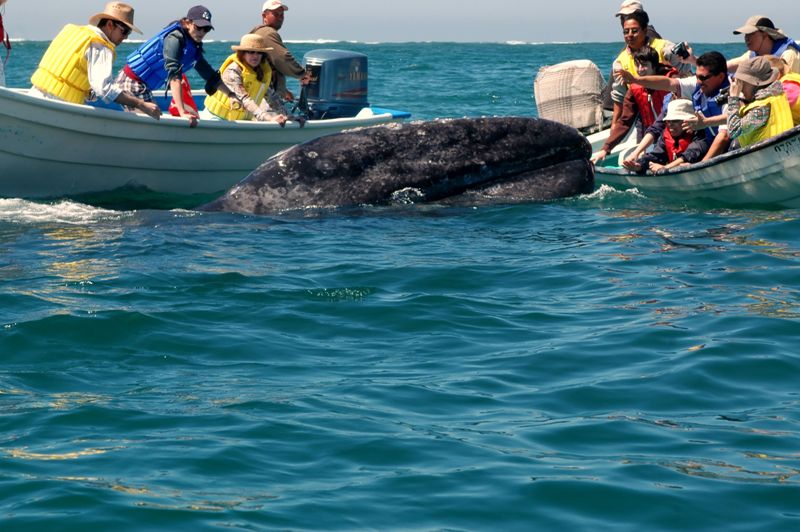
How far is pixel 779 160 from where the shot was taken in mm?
12133

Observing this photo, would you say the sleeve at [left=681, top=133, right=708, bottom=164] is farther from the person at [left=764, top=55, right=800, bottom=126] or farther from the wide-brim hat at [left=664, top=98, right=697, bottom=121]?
the person at [left=764, top=55, right=800, bottom=126]

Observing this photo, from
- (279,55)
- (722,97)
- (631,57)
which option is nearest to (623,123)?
(631,57)

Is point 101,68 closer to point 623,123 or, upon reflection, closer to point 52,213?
point 52,213

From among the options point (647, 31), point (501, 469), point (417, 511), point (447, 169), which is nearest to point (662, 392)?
point (501, 469)

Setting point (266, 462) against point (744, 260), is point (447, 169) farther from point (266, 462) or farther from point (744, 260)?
point (266, 462)

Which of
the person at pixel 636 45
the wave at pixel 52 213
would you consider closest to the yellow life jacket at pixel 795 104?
the person at pixel 636 45

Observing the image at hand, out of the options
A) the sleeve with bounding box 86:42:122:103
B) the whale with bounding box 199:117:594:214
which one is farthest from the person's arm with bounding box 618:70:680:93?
the sleeve with bounding box 86:42:122:103

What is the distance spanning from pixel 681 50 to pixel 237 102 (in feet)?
17.0

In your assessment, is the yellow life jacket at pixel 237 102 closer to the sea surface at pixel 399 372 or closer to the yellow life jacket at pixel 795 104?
the sea surface at pixel 399 372

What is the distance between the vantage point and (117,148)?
14.4 meters

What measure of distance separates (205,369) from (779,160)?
23.1 ft

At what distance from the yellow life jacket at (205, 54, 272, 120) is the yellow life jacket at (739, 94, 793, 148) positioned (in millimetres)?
5783

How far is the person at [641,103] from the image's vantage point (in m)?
13.9

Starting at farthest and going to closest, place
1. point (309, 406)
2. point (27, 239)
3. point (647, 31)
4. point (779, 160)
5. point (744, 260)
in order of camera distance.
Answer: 1. point (647, 31)
2. point (779, 160)
3. point (27, 239)
4. point (744, 260)
5. point (309, 406)
